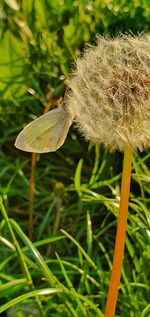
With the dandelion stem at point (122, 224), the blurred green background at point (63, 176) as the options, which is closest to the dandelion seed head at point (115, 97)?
the dandelion stem at point (122, 224)

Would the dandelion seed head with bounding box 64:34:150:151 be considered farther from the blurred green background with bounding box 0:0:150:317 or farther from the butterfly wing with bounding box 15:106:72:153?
the blurred green background with bounding box 0:0:150:317

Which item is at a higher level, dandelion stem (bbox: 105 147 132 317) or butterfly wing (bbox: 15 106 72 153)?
butterfly wing (bbox: 15 106 72 153)

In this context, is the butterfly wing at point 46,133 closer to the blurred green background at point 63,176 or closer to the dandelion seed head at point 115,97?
the dandelion seed head at point 115,97

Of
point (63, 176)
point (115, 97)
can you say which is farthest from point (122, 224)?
point (63, 176)

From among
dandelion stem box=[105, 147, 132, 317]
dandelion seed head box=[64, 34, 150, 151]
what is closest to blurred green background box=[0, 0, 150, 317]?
dandelion stem box=[105, 147, 132, 317]

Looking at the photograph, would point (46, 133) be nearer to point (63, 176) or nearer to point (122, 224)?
point (122, 224)
